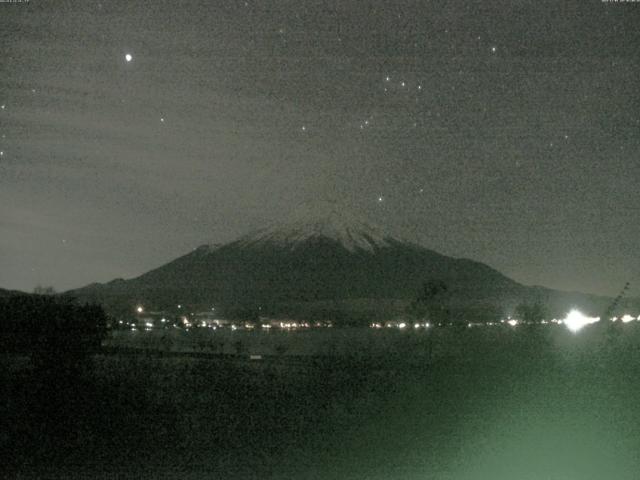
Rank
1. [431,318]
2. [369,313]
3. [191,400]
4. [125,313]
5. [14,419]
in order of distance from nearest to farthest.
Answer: [14,419] < [191,400] < [431,318] < [125,313] < [369,313]

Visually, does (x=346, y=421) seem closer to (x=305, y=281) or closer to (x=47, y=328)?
(x=47, y=328)

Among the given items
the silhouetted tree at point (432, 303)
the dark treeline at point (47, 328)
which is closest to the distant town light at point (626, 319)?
the silhouetted tree at point (432, 303)

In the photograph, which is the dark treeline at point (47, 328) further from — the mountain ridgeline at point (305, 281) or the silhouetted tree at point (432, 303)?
the mountain ridgeline at point (305, 281)

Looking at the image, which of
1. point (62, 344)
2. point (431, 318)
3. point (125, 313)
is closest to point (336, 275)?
point (125, 313)

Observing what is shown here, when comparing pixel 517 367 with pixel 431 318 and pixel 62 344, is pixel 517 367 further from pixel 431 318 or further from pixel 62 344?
pixel 431 318

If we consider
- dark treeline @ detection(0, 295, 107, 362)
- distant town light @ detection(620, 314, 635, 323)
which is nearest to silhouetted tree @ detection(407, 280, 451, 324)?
distant town light @ detection(620, 314, 635, 323)

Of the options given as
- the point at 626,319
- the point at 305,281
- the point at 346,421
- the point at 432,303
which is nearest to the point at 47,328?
the point at 346,421

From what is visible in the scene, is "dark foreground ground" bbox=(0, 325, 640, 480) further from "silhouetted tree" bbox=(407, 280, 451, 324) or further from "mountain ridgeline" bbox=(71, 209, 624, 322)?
"mountain ridgeline" bbox=(71, 209, 624, 322)
